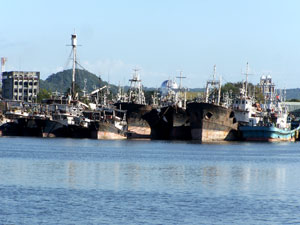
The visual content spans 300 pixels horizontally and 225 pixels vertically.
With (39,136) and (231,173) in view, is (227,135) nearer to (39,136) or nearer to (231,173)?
(39,136)

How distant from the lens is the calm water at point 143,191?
4156 cm

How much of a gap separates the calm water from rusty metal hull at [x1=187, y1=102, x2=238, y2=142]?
54.9m

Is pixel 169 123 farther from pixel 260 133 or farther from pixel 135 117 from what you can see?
pixel 260 133

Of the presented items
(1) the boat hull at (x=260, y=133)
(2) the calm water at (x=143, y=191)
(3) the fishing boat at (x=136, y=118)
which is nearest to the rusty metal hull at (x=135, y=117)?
(3) the fishing boat at (x=136, y=118)

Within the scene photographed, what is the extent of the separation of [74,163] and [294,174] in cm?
2054

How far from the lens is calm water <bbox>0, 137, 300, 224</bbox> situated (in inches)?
1636

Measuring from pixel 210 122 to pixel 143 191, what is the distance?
85.7 metres

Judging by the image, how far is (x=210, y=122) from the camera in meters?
136

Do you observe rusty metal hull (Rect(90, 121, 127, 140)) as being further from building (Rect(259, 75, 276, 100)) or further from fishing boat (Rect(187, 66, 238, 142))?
building (Rect(259, 75, 276, 100))

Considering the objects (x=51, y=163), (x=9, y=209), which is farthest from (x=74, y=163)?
(x=9, y=209)

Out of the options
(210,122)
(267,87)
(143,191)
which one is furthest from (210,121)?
(143,191)

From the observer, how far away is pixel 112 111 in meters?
156

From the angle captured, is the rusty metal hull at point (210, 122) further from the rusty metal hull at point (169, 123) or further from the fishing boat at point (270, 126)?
the rusty metal hull at point (169, 123)

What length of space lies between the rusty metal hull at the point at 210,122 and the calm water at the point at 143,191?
180 feet
